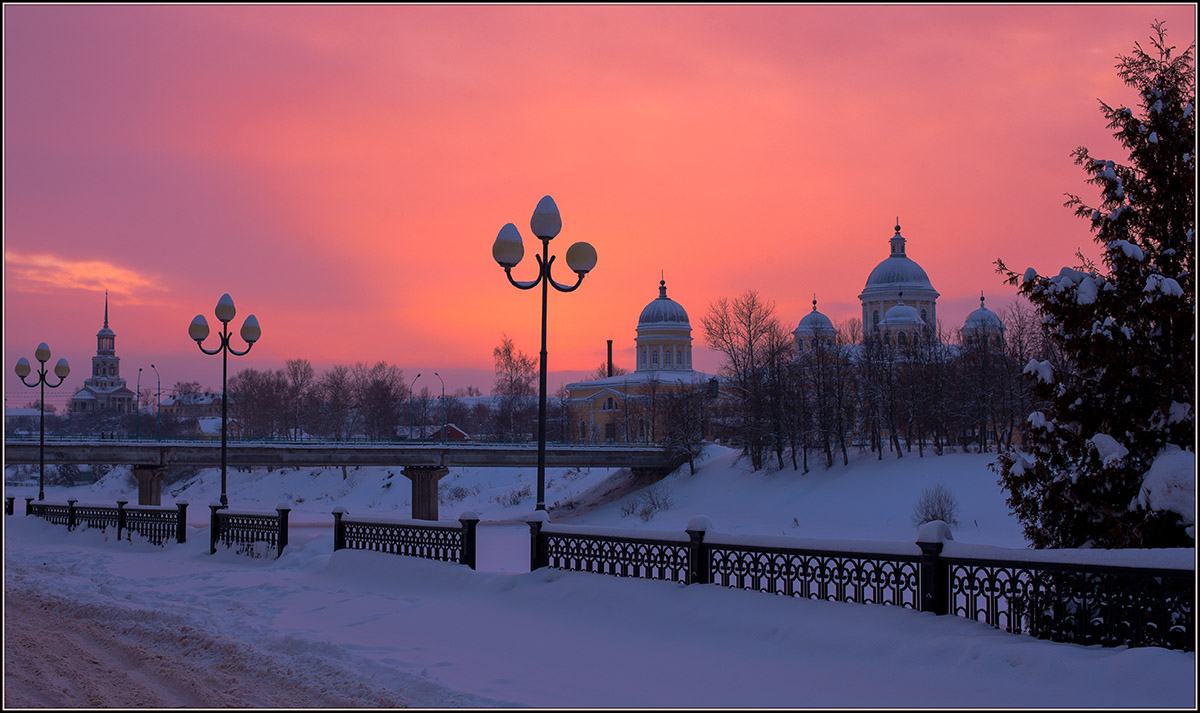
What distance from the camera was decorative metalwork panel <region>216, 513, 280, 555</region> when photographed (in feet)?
60.7

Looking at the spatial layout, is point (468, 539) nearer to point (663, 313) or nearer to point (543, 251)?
point (543, 251)

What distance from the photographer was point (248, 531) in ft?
62.3

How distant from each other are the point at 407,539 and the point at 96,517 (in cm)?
1275

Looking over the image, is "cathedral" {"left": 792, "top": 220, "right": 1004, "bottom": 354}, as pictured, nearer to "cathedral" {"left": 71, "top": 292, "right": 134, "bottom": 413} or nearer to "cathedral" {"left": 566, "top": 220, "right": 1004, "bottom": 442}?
"cathedral" {"left": 566, "top": 220, "right": 1004, "bottom": 442}

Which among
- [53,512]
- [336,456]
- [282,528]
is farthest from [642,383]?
[282,528]

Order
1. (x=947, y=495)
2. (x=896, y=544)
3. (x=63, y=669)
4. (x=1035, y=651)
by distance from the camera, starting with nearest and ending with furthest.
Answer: (x=1035, y=651)
(x=63, y=669)
(x=896, y=544)
(x=947, y=495)

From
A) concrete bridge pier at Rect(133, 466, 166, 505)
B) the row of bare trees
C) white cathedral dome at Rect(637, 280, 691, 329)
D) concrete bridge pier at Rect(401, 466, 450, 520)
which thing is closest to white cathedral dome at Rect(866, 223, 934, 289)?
white cathedral dome at Rect(637, 280, 691, 329)

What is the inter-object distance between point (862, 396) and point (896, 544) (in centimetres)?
4475

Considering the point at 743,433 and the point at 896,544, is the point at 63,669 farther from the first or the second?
the point at 743,433

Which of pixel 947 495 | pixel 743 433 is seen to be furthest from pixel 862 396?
pixel 947 495

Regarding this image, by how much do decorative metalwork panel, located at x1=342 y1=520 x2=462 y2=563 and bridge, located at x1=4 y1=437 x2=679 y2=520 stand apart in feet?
120

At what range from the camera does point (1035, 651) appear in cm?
812

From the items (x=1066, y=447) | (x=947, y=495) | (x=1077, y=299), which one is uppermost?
(x=1077, y=299)

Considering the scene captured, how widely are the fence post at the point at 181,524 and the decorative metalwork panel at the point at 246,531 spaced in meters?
1.45
